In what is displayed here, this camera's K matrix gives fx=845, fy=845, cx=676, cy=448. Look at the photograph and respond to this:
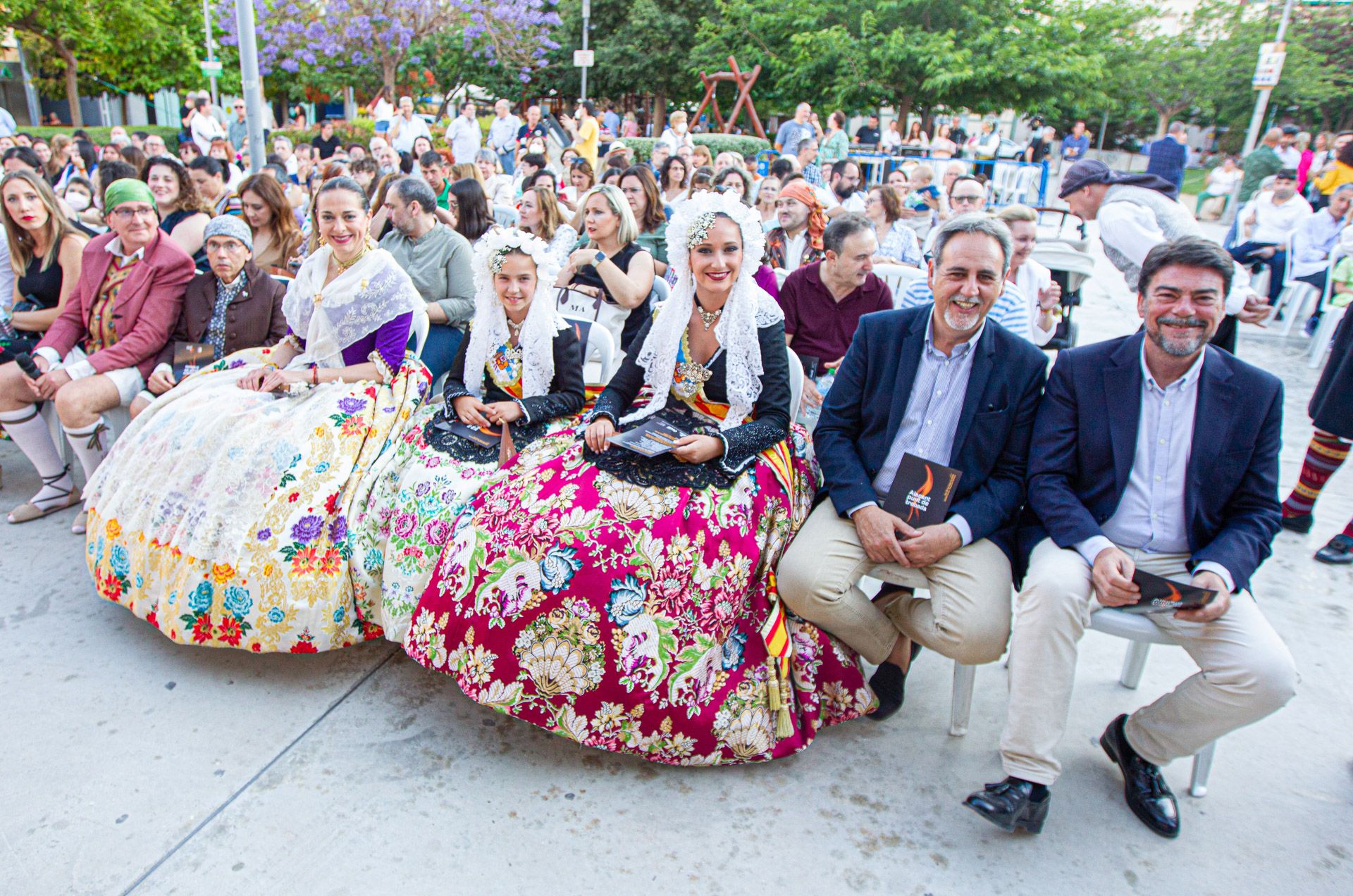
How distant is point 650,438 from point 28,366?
3.35 metres

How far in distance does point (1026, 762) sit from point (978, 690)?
678 mm

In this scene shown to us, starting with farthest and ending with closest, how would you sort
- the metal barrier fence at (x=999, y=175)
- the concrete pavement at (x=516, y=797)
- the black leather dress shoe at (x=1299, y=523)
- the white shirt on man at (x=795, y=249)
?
the metal barrier fence at (x=999, y=175), the white shirt on man at (x=795, y=249), the black leather dress shoe at (x=1299, y=523), the concrete pavement at (x=516, y=797)

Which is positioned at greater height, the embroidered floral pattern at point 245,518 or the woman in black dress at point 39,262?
the woman in black dress at point 39,262

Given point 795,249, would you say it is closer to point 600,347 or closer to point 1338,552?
point 600,347

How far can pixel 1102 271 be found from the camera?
1186cm

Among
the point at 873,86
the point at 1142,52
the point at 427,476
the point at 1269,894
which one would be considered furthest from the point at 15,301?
the point at 1142,52

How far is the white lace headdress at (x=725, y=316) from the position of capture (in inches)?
122

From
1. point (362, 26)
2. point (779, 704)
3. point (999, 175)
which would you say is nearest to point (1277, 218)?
point (999, 175)

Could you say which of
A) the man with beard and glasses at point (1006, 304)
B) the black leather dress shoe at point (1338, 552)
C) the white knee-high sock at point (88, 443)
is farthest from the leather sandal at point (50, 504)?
the black leather dress shoe at point (1338, 552)

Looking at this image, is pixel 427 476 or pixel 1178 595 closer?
pixel 1178 595

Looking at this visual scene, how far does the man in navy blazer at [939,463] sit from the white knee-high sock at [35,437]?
3.81 metres

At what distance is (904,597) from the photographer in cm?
294

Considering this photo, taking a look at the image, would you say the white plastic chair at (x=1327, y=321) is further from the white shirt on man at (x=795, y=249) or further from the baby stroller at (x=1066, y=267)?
the white shirt on man at (x=795, y=249)

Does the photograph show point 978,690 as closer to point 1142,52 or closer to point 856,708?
point 856,708
